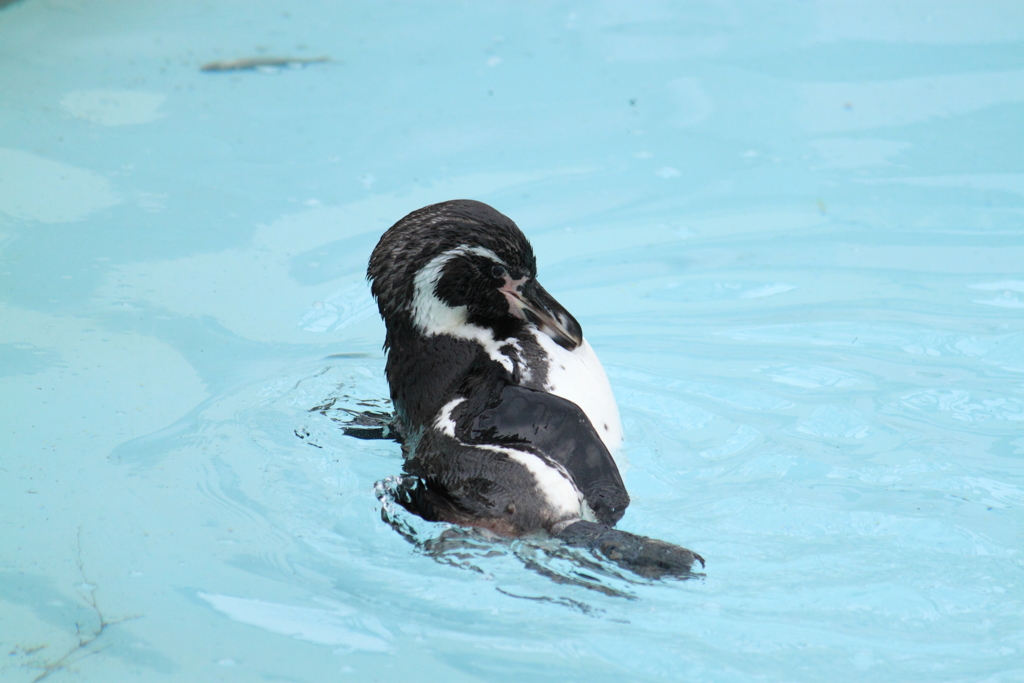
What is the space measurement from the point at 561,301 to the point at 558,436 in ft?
6.19

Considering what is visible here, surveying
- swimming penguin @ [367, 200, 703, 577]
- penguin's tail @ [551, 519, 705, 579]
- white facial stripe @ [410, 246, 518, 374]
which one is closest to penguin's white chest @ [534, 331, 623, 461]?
swimming penguin @ [367, 200, 703, 577]

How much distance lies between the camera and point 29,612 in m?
2.80

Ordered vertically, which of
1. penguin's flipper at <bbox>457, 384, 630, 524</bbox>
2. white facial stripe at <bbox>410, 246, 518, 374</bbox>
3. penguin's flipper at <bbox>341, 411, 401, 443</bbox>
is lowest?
penguin's flipper at <bbox>341, 411, 401, 443</bbox>

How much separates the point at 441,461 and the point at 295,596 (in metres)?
0.55

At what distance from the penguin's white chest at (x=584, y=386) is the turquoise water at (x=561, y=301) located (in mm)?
198

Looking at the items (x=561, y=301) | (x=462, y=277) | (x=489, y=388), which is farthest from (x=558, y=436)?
(x=561, y=301)

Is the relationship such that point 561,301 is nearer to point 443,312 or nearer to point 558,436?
point 443,312

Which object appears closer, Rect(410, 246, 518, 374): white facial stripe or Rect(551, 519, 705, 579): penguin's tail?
Rect(551, 519, 705, 579): penguin's tail

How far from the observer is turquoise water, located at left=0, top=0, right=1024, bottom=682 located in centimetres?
267

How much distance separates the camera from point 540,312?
3285mm

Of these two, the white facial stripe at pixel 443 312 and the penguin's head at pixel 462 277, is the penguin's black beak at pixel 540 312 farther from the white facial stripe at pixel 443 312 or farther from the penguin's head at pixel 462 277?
the white facial stripe at pixel 443 312

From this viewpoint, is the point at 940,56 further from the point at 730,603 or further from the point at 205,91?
the point at 730,603

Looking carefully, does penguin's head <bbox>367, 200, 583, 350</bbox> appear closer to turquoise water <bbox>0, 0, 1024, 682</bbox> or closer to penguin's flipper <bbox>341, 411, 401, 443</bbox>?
penguin's flipper <bbox>341, 411, 401, 443</bbox>

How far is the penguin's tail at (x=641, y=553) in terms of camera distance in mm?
2605
